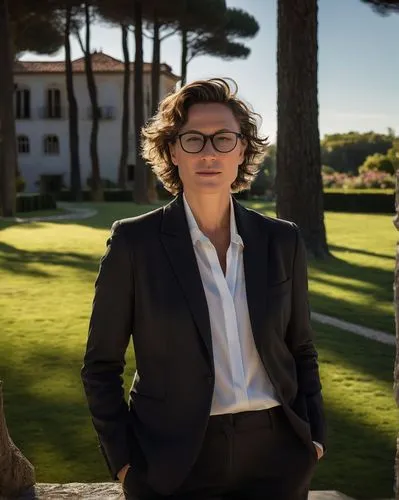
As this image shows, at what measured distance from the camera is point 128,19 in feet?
136

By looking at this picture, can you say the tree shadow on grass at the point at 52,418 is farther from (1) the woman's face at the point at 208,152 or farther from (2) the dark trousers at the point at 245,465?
(1) the woman's face at the point at 208,152

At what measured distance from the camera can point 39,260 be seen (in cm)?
1478

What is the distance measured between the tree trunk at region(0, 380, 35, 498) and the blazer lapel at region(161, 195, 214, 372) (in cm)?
167

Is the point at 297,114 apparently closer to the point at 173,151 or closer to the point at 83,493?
the point at 83,493

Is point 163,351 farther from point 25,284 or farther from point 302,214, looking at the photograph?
point 302,214

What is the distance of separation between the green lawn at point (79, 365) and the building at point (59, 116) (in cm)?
3737

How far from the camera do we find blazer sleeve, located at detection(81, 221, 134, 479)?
2252 mm

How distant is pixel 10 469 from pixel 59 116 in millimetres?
50585

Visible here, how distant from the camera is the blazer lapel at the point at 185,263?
7.20 feet

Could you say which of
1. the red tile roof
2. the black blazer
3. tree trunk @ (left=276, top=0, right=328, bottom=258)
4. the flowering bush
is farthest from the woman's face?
the red tile roof

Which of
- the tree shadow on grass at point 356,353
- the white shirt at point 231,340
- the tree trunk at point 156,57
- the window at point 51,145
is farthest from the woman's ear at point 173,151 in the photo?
the window at point 51,145

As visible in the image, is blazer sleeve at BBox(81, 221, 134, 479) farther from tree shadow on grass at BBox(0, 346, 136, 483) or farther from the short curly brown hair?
tree shadow on grass at BBox(0, 346, 136, 483)

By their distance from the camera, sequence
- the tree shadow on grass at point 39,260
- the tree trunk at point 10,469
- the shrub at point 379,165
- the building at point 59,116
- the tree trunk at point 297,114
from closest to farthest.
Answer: the tree trunk at point 10,469
the tree shadow on grass at point 39,260
the tree trunk at point 297,114
the shrub at point 379,165
the building at point 59,116

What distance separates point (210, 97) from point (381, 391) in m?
4.48
